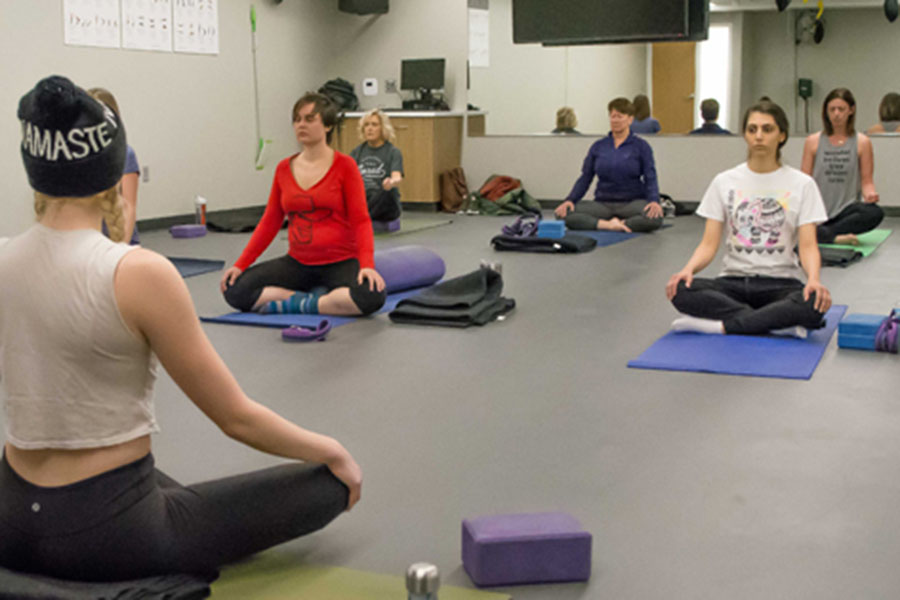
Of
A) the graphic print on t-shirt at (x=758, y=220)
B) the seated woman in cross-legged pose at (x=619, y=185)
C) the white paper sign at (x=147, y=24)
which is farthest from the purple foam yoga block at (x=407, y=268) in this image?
the white paper sign at (x=147, y=24)

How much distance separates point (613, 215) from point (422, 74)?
9.75ft

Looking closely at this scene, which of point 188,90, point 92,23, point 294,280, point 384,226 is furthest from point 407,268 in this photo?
point 188,90

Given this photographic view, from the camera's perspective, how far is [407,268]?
5188 mm

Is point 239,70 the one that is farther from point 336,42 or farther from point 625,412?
point 625,412

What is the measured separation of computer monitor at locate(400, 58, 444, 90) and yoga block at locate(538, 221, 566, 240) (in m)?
3.25

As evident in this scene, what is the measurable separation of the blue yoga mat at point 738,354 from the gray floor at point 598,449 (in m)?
0.07

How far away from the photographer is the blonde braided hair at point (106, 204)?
160cm

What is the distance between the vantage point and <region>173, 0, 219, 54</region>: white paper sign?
27.2 feet

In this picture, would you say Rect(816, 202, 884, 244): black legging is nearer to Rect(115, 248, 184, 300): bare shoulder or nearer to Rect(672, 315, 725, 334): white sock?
Rect(672, 315, 725, 334): white sock

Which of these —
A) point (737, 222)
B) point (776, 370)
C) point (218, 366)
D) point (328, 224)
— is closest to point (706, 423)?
point (776, 370)

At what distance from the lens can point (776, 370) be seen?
3.49m

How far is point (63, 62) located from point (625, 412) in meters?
5.70

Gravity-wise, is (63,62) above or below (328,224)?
above

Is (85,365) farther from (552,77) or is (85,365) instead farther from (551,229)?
(552,77)
